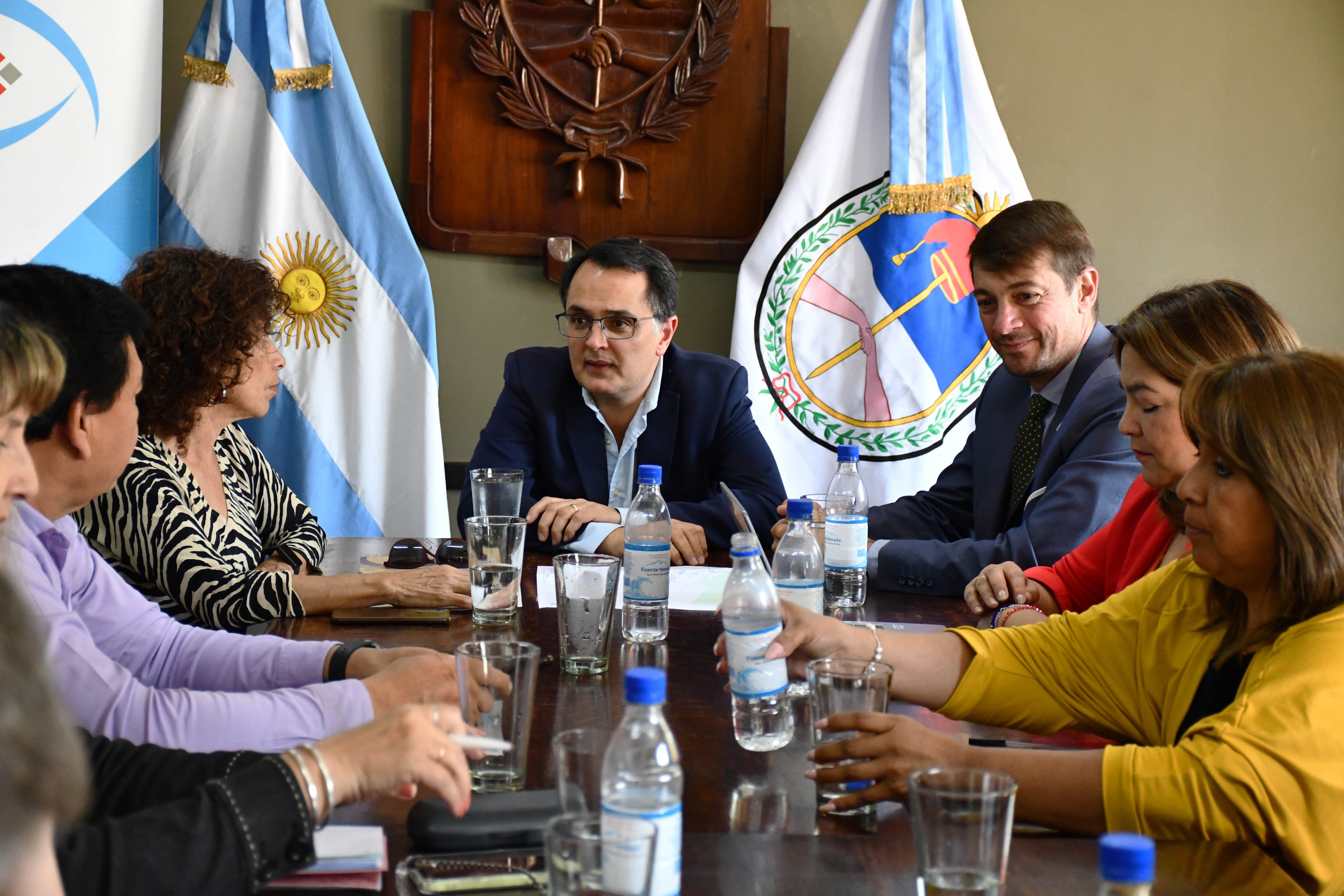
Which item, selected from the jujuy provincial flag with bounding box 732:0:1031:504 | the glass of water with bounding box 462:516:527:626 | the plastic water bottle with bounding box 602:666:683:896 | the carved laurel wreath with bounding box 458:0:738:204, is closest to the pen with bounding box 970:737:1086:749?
the plastic water bottle with bounding box 602:666:683:896

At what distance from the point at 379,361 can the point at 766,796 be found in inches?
105

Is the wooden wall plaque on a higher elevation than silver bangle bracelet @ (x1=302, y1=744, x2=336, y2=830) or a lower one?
higher

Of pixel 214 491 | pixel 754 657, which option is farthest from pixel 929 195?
pixel 754 657

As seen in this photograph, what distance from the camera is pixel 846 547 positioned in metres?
2.00

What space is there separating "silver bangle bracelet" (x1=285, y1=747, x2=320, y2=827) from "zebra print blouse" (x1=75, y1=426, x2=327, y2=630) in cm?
99

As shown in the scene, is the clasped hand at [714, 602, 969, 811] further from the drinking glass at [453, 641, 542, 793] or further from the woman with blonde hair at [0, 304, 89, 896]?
the woman with blonde hair at [0, 304, 89, 896]

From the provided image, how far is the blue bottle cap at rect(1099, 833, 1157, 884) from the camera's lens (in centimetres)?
66

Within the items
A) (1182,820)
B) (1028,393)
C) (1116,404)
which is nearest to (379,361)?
(1028,393)

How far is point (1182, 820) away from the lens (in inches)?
43.5

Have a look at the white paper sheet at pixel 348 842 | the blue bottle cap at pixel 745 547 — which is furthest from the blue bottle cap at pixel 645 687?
the blue bottle cap at pixel 745 547

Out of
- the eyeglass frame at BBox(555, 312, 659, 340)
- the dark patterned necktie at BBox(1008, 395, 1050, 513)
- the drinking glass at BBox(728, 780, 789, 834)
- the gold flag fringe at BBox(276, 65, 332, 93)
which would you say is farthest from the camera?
the gold flag fringe at BBox(276, 65, 332, 93)

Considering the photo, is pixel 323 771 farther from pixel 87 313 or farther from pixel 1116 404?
pixel 1116 404

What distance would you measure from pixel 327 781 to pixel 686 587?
3.94 feet

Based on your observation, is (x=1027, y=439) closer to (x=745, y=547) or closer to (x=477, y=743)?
(x=745, y=547)
